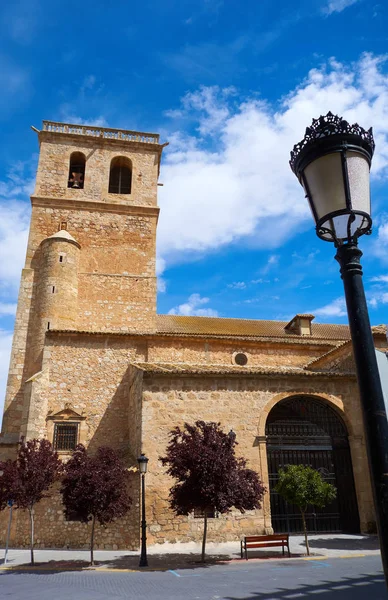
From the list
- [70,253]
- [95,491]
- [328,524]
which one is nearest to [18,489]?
[95,491]

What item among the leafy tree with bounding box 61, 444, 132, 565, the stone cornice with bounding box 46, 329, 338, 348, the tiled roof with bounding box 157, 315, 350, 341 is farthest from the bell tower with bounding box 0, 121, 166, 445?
the leafy tree with bounding box 61, 444, 132, 565

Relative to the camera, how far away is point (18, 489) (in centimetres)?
1195

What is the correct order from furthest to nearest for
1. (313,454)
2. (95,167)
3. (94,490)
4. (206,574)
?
(95,167) → (313,454) → (94,490) → (206,574)

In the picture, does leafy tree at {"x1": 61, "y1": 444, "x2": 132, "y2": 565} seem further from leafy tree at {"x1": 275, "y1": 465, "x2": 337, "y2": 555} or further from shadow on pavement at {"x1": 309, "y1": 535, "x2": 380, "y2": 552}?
shadow on pavement at {"x1": 309, "y1": 535, "x2": 380, "y2": 552}

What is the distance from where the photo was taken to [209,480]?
441 inches

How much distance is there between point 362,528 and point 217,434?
261 inches

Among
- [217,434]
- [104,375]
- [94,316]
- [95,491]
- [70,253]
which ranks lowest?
[95,491]

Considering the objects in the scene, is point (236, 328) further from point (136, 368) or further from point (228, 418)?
point (228, 418)

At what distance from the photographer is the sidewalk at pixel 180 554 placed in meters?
11.2

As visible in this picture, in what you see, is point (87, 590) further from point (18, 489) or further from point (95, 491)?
point (18, 489)

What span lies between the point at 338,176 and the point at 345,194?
13 cm

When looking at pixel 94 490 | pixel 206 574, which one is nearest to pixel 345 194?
pixel 206 574

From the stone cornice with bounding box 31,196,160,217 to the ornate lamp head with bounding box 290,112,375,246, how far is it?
2174cm

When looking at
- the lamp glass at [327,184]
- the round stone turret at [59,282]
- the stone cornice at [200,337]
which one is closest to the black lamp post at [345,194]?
the lamp glass at [327,184]
